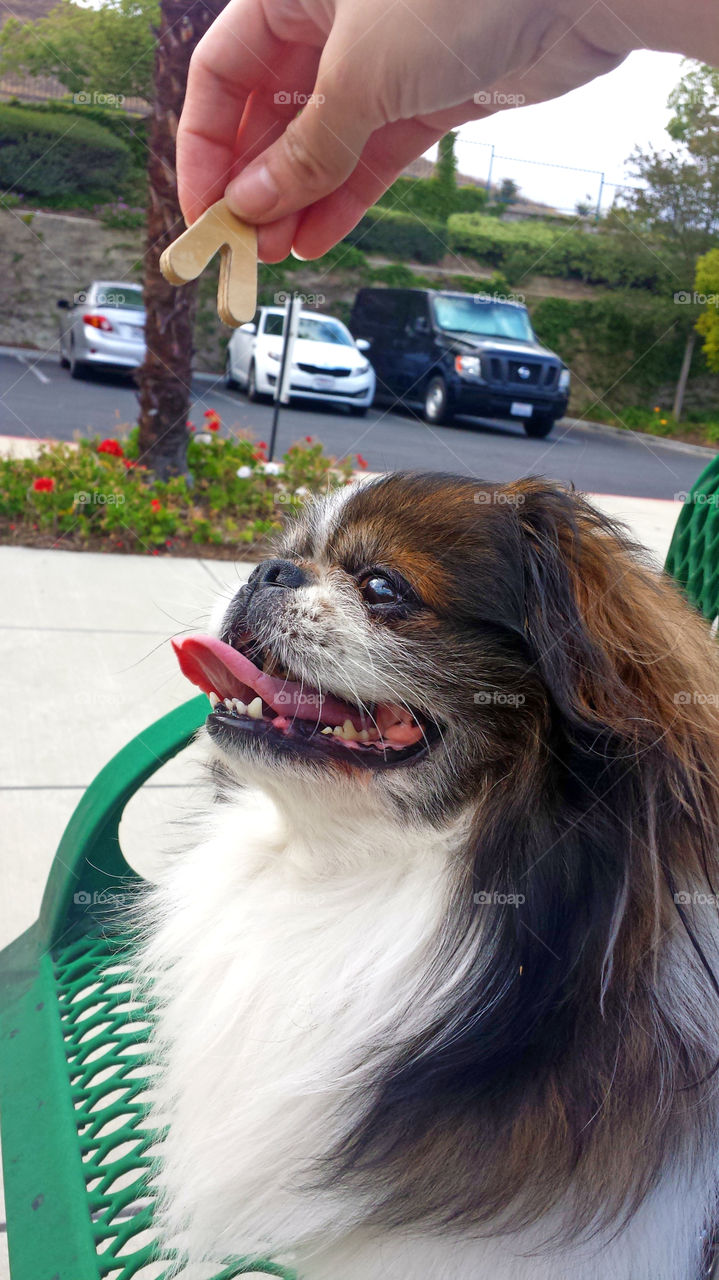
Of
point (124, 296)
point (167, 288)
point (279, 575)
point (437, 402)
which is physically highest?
point (167, 288)

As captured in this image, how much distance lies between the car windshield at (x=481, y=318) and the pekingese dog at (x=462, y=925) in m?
15.0

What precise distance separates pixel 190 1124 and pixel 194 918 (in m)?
0.36

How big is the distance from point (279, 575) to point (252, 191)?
2.22 feet

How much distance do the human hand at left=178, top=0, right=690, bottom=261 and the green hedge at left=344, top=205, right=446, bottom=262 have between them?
83.4 ft

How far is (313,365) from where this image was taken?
16.9 meters

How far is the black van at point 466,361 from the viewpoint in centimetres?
1362

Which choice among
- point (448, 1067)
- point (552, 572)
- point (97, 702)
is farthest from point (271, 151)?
point (97, 702)

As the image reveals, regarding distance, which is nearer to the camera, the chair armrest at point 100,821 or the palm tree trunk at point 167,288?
the chair armrest at point 100,821

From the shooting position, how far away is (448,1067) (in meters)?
1.55

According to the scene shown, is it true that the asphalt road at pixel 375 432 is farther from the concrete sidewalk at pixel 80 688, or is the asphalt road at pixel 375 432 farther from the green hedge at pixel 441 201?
the green hedge at pixel 441 201

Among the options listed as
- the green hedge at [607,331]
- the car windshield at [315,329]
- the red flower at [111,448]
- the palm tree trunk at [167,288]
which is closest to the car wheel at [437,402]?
the car windshield at [315,329]

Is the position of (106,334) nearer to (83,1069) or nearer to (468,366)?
(468,366)

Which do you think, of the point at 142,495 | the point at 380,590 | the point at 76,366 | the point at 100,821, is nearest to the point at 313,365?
the point at 76,366

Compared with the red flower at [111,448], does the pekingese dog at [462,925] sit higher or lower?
higher
